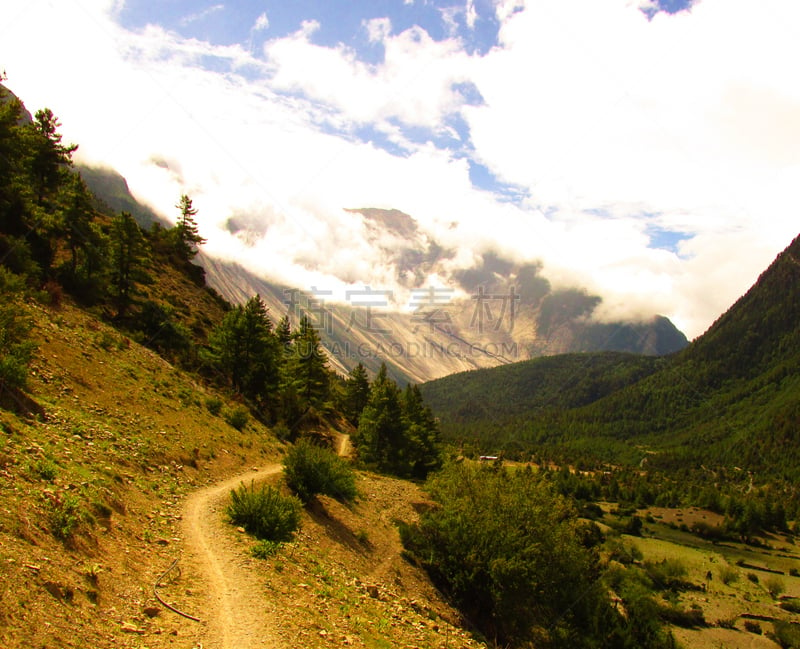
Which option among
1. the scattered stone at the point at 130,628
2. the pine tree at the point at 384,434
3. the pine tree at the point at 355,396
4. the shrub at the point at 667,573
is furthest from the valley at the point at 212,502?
the pine tree at the point at 355,396

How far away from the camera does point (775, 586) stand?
83.1 metres

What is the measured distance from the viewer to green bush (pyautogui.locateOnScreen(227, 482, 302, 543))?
49.5 ft

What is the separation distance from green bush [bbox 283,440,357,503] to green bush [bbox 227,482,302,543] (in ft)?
15.0

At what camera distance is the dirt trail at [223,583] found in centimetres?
954

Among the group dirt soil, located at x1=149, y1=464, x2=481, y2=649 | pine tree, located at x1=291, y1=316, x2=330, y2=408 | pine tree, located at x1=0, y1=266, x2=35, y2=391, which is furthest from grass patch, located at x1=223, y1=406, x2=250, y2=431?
pine tree, located at x1=291, y1=316, x2=330, y2=408

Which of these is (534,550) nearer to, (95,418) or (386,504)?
(386,504)

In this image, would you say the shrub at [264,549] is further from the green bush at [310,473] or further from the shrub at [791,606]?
the shrub at [791,606]

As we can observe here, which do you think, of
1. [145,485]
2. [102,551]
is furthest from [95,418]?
[102,551]

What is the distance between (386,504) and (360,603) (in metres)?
13.3

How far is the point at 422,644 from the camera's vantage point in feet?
44.0

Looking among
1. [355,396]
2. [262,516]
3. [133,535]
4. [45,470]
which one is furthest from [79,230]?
[355,396]

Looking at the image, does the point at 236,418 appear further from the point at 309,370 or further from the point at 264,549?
the point at 309,370

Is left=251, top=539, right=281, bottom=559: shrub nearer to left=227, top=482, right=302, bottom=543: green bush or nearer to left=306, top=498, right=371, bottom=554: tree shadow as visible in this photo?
left=227, top=482, right=302, bottom=543: green bush

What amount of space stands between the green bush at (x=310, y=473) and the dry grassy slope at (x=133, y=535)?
977 mm
